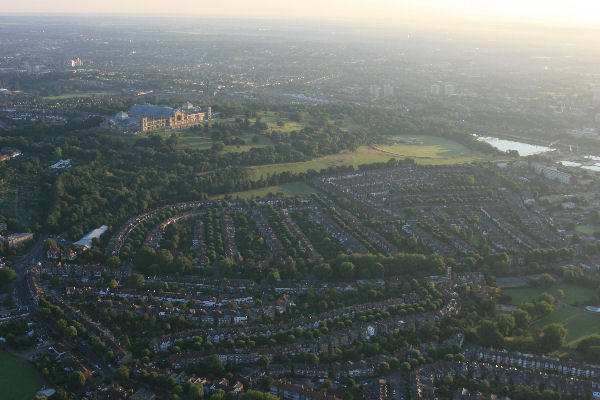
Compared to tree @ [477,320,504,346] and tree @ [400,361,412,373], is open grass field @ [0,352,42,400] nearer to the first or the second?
tree @ [400,361,412,373]

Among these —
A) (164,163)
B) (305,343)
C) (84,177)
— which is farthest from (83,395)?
(164,163)

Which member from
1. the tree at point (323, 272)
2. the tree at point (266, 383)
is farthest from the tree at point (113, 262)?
the tree at point (266, 383)

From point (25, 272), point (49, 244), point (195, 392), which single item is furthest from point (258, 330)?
point (49, 244)

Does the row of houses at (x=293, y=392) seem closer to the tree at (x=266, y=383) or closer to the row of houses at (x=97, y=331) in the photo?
the tree at (x=266, y=383)

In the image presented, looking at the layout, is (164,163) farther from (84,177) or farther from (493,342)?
(493,342)

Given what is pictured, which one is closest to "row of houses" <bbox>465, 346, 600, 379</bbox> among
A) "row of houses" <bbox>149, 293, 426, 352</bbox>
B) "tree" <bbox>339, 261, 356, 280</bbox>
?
"row of houses" <bbox>149, 293, 426, 352</bbox>

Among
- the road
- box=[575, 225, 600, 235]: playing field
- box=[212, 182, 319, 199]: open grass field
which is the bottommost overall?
box=[575, 225, 600, 235]: playing field
